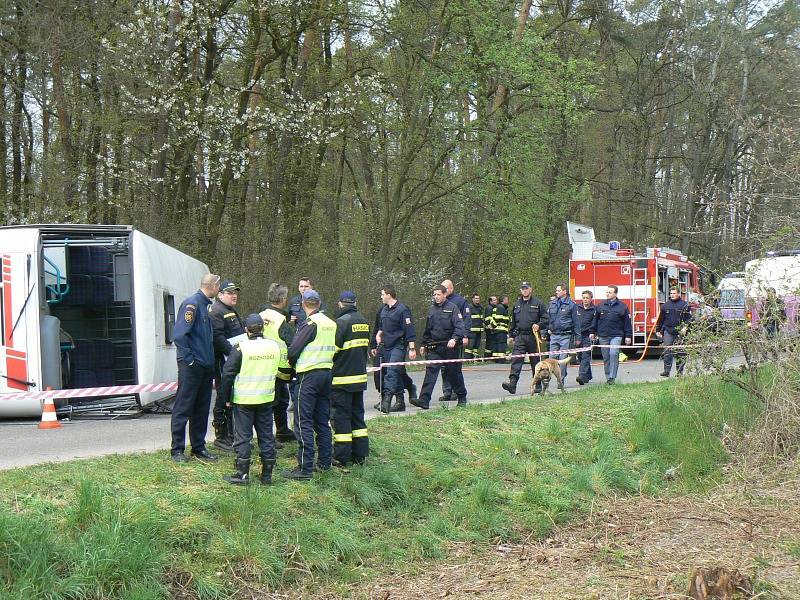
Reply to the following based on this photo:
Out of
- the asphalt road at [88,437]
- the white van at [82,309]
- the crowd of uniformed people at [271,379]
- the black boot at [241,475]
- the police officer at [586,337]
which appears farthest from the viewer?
the police officer at [586,337]

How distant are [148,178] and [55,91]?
8.90ft

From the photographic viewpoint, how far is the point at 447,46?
26.2 metres

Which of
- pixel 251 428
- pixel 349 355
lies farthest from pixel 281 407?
pixel 251 428

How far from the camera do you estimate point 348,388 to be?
31.0ft

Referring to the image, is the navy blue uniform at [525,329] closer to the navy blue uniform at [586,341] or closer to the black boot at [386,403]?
the navy blue uniform at [586,341]

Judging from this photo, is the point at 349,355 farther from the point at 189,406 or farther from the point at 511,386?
the point at 511,386

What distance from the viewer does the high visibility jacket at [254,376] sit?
8.41m

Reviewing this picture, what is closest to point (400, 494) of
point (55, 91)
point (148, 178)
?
point (148, 178)

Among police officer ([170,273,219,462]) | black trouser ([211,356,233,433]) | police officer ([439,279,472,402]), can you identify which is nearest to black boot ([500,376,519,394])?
police officer ([439,279,472,402])

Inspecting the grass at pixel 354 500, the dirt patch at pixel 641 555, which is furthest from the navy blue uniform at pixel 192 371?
the dirt patch at pixel 641 555

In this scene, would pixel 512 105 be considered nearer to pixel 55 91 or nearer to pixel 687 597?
pixel 55 91

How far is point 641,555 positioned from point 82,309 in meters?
10.5

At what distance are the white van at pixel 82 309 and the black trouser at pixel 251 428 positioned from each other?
532 cm

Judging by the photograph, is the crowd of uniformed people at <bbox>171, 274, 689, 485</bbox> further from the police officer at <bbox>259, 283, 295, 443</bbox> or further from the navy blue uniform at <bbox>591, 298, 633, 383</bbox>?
the navy blue uniform at <bbox>591, 298, 633, 383</bbox>
